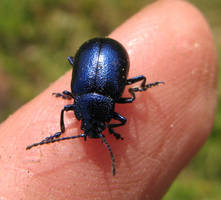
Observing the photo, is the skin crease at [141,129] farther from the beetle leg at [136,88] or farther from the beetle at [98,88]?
the beetle at [98,88]

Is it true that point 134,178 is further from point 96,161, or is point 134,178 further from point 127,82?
point 127,82

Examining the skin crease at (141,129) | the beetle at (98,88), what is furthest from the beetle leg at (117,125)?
the skin crease at (141,129)

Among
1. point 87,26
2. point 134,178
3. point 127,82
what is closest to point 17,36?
point 87,26

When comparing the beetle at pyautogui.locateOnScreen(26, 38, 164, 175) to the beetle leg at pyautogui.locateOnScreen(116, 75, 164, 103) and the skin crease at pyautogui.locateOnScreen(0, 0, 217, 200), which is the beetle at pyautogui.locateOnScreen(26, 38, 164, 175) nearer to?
the beetle leg at pyautogui.locateOnScreen(116, 75, 164, 103)

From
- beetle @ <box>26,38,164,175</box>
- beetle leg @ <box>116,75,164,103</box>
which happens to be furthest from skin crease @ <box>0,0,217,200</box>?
beetle @ <box>26,38,164,175</box>

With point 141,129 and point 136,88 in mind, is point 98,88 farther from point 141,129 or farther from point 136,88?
point 141,129

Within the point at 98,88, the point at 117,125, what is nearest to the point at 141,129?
the point at 117,125
